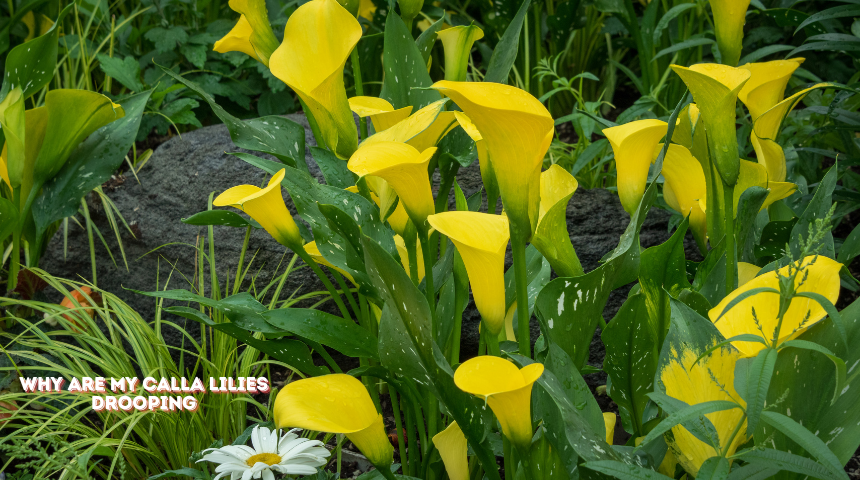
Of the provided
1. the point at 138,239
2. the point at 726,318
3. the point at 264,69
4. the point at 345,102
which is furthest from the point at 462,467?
the point at 264,69

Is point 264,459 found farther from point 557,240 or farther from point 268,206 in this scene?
point 557,240

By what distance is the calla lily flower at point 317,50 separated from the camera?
72 cm

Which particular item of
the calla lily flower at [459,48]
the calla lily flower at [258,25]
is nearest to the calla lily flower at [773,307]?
the calla lily flower at [459,48]

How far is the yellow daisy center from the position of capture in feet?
2.43

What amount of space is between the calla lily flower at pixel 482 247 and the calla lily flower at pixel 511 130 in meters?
0.02

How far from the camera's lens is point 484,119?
0.54 metres

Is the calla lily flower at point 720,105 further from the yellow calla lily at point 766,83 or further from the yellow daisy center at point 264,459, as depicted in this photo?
the yellow daisy center at point 264,459

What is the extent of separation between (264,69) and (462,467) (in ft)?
4.67

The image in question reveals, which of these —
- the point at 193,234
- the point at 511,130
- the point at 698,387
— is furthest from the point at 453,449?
the point at 193,234

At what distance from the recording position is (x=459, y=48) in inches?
39.2

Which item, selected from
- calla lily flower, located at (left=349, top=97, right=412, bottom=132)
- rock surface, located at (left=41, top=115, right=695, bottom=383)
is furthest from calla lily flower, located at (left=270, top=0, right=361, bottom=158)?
rock surface, located at (left=41, top=115, right=695, bottom=383)

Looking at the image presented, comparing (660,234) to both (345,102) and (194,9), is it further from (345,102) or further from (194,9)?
Result: (194,9)

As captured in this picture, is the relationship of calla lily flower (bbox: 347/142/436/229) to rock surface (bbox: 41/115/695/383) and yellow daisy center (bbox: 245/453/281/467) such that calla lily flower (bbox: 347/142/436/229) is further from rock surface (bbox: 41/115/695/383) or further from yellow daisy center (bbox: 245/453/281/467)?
rock surface (bbox: 41/115/695/383)

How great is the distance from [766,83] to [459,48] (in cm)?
44
